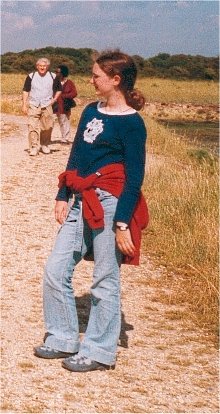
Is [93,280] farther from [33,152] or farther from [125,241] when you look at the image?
[33,152]

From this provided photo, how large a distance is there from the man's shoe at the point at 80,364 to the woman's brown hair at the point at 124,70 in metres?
1.43

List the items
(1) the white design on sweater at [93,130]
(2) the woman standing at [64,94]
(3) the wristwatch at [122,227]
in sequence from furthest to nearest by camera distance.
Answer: (2) the woman standing at [64,94] < (1) the white design on sweater at [93,130] < (3) the wristwatch at [122,227]

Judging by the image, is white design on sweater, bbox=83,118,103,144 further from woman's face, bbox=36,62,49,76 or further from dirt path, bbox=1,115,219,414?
woman's face, bbox=36,62,49,76

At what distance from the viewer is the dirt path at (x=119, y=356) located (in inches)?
159

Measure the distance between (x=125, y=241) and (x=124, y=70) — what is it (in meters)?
0.93

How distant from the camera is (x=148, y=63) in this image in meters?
72.6

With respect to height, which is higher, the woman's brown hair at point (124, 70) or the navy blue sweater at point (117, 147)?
the woman's brown hair at point (124, 70)

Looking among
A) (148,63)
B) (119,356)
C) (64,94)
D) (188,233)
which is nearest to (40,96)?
(64,94)

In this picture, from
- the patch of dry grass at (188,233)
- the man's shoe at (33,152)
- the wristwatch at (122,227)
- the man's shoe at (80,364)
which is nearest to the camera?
the wristwatch at (122,227)

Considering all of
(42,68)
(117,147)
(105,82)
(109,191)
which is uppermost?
(105,82)

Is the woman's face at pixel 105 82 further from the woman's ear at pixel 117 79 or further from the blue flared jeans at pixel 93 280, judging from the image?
the blue flared jeans at pixel 93 280

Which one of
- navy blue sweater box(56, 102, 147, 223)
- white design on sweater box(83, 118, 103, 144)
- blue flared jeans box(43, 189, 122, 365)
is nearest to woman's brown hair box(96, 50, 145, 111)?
navy blue sweater box(56, 102, 147, 223)

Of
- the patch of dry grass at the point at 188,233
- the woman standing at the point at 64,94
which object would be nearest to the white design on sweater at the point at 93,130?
the patch of dry grass at the point at 188,233

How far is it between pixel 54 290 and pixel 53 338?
34 centimetres
